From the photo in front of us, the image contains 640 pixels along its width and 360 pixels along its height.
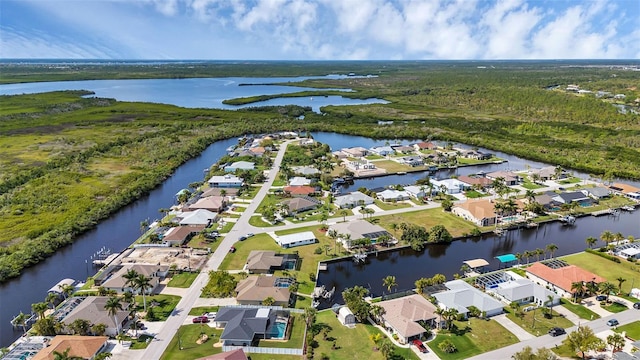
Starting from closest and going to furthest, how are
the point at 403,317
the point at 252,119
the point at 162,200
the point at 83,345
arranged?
the point at 83,345
the point at 403,317
the point at 162,200
the point at 252,119

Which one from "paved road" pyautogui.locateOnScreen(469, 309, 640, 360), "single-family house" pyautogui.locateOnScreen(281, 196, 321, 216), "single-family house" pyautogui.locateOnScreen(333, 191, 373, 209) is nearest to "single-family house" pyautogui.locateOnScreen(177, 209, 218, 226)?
"single-family house" pyautogui.locateOnScreen(281, 196, 321, 216)

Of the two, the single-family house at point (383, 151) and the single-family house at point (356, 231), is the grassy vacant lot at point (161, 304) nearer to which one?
the single-family house at point (356, 231)

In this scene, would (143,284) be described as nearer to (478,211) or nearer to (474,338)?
(474,338)

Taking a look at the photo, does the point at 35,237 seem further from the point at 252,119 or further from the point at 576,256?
the point at 252,119

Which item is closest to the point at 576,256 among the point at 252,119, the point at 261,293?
the point at 261,293

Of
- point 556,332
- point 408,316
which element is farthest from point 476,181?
point 408,316
